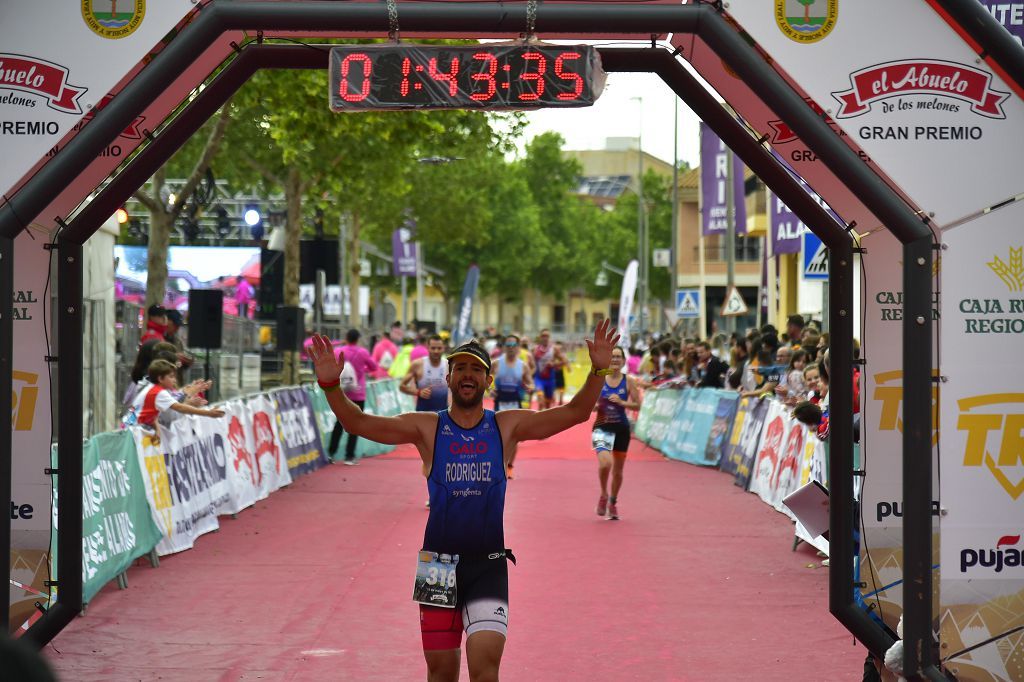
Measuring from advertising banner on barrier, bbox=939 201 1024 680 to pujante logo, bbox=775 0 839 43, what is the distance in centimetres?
119

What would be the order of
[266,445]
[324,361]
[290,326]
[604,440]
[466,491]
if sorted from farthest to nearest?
[290,326]
[266,445]
[604,440]
[324,361]
[466,491]

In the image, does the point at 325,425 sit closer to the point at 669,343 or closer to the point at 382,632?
the point at 669,343

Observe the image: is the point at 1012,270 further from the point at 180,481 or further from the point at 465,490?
the point at 180,481

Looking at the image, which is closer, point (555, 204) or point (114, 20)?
point (114, 20)

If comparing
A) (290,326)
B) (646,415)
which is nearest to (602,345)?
(290,326)

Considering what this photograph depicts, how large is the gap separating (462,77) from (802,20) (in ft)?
5.62

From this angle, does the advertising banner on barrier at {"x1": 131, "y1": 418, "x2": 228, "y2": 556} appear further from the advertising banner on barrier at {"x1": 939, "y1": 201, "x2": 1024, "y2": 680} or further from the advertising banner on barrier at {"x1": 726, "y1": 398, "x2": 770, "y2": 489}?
the advertising banner on barrier at {"x1": 726, "y1": 398, "x2": 770, "y2": 489}

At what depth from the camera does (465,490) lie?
638cm

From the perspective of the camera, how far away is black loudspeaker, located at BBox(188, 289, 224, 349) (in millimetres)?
18703

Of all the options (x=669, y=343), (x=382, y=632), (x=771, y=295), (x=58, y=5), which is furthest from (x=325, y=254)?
(x=58, y=5)

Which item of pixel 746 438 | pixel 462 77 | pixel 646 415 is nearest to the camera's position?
pixel 462 77

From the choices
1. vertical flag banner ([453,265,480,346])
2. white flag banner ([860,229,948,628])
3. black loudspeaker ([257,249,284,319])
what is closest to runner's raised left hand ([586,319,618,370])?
white flag banner ([860,229,948,628])

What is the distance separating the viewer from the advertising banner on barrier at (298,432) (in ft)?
61.3

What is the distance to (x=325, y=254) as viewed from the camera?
31.1 meters
